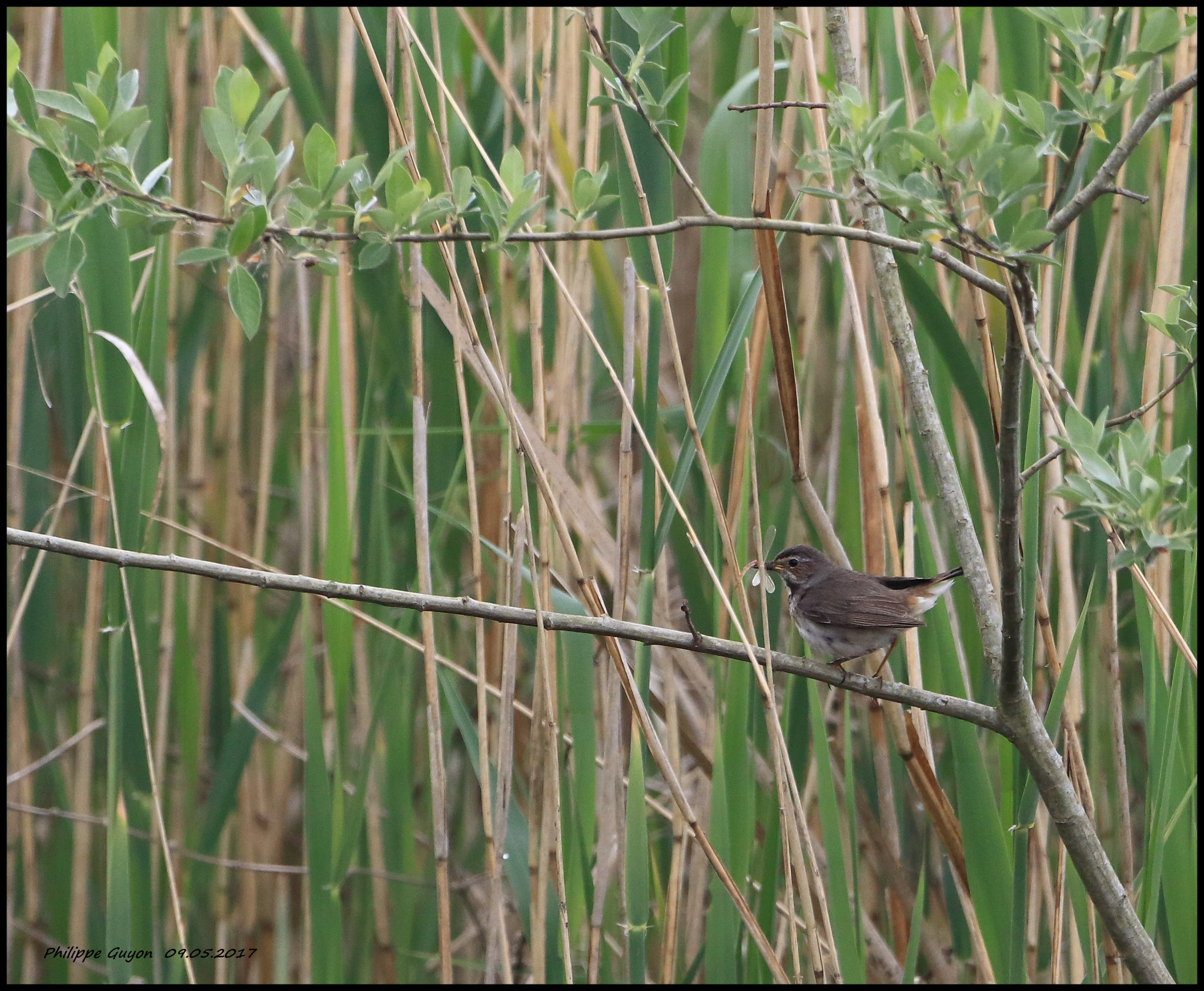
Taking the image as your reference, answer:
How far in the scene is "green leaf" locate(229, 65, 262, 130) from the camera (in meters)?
1.11

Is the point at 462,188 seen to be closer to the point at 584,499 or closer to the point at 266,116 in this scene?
the point at 266,116

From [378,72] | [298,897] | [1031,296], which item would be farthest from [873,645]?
[298,897]

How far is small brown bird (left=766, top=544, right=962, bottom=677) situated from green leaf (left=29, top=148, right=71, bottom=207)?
1.34m

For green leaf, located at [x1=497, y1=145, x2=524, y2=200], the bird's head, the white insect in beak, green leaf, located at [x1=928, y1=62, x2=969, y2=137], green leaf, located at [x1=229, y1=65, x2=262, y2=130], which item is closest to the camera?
green leaf, located at [x1=928, y1=62, x2=969, y2=137]

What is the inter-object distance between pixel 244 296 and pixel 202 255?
0.06 metres

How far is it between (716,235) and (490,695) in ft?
4.76

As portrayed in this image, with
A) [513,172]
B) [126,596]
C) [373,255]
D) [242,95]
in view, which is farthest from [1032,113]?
[126,596]

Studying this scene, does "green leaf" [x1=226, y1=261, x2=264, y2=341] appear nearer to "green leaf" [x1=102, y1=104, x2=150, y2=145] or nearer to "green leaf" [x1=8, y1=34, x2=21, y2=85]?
"green leaf" [x1=102, y1=104, x2=150, y2=145]

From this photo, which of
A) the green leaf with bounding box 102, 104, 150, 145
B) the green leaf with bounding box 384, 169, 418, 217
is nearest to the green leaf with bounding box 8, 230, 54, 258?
the green leaf with bounding box 102, 104, 150, 145

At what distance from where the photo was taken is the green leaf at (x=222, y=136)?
1.07 meters

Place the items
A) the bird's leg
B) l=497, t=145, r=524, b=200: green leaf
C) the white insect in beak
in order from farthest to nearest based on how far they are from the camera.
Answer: the bird's leg < the white insect in beak < l=497, t=145, r=524, b=200: green leaf

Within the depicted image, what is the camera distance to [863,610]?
1998mm

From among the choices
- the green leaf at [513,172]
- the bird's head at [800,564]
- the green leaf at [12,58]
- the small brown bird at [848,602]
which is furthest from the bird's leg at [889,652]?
the green leaf at [12,58]

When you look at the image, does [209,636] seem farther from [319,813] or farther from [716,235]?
[716,235]
